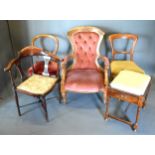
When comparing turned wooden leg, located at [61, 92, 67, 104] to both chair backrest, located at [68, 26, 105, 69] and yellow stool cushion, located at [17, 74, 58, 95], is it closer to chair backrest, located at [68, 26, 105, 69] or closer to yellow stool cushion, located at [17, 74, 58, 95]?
yellow stool cushion, located at [17, 74, 58, 95]

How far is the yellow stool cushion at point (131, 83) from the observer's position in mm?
2086

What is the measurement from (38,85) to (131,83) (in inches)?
42.1

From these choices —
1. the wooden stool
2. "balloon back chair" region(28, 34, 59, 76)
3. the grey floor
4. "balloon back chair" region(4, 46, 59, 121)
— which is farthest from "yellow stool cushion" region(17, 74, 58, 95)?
the wooden stool

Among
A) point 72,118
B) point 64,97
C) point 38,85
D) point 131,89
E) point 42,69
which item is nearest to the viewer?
point 131,89

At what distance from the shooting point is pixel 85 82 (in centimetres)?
244

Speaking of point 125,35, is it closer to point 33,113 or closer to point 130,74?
point 130,74

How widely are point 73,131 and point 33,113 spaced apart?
604 millimetres

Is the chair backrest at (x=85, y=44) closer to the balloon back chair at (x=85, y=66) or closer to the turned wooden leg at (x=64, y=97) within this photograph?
the balloon back chair at (x=85, y=66)

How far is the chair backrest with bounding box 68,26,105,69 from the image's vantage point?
2623 mm

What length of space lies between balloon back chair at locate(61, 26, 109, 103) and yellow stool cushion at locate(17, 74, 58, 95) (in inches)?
7.8

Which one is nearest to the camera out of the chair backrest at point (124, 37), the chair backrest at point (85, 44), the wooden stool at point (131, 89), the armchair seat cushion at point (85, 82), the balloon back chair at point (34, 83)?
the wooden stool at point (131, 89)

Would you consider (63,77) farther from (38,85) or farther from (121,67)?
(121,67)

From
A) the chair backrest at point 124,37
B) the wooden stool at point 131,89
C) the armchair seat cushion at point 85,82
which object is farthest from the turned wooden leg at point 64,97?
the chair backrest at point 124,37

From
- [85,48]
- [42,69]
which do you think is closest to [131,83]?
[85,48]
